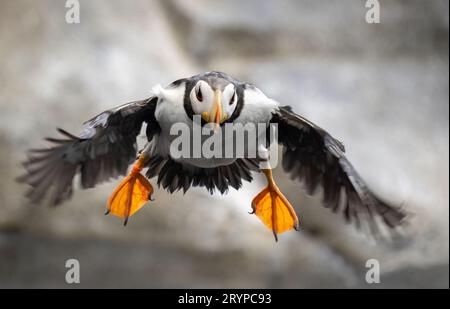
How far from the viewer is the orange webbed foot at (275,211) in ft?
8.52

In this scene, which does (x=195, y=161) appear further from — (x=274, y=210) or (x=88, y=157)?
(x=88, y=157)

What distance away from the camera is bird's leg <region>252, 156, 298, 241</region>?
260 cm

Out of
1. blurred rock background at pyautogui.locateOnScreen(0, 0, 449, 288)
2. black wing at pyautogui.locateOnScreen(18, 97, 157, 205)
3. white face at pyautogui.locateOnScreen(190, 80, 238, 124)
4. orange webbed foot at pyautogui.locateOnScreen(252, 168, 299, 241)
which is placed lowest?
orange webbed foot at pyautogui.locateOnScreen(252, 168, 299, 241)

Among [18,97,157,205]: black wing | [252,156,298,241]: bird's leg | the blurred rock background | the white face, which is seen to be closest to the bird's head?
the white face

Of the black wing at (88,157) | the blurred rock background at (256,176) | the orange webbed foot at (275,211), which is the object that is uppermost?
the blurred rock background at (256,176)

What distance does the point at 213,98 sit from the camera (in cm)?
208

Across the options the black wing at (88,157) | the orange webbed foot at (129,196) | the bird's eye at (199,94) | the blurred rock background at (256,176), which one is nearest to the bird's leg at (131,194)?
the orange webbed foot at (129,196)

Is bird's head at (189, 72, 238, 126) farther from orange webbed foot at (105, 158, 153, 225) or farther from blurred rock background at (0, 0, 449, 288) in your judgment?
blurred rock background at (0, 0, 449, 288)

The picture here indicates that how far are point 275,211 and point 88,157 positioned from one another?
82cm

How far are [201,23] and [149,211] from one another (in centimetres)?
216

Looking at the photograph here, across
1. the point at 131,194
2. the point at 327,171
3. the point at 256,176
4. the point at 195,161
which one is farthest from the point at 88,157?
the point at 256,176

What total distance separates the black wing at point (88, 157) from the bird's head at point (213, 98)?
41 centimetres

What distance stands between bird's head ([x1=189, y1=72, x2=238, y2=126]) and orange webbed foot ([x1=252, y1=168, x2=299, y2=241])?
59cm

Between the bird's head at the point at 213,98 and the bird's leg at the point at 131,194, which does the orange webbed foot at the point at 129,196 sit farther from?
the bird's head at the point at 213,98
